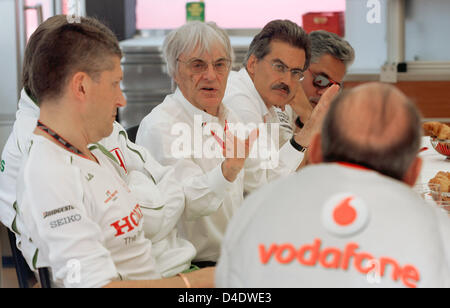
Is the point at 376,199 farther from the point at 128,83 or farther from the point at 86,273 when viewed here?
the point at 128,83

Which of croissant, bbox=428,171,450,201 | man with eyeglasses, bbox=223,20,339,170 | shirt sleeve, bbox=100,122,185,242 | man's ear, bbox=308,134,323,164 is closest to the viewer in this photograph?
man's ear, bbox=308,134,323,164

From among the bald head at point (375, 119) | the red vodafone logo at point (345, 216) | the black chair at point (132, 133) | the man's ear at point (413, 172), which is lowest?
the black chair at point (132, 133)

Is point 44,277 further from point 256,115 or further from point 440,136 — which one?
point 440,136

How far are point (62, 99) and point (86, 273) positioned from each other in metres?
0.35

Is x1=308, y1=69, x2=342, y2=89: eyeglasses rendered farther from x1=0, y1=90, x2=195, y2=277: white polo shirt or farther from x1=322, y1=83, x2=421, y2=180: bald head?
x1=322, y1=83, x2=421, y2=180: bald head

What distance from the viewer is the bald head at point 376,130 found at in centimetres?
70

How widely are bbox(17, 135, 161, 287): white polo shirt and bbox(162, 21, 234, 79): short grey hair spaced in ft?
2.41

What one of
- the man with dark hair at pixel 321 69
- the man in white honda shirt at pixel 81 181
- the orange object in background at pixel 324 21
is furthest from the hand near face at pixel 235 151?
the orange object in background at pixel 324 21

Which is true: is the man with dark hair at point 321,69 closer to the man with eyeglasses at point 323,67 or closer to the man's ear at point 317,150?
the man with eyeglasses at point 323,67

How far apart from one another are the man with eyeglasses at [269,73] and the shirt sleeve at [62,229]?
3.80 feet

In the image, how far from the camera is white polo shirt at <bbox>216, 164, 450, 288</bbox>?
65cm

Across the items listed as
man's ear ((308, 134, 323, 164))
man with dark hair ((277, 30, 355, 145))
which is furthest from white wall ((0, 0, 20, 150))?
A: man's ear ((308, 134, 323, 164))

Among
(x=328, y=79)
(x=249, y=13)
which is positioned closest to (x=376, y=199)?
(x=328, y=79)

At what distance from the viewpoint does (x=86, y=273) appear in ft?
3.35
